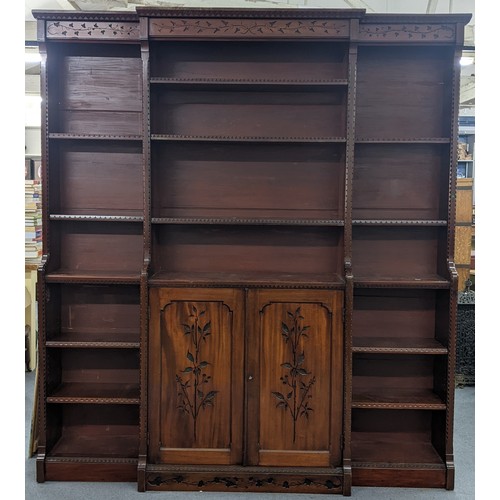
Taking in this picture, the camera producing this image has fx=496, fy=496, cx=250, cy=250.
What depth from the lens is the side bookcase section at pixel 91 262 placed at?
Answer: 8.71 feet

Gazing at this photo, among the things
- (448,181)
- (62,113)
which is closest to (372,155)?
(448,181)

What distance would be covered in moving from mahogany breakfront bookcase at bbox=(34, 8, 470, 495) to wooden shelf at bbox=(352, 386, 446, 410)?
2 cm

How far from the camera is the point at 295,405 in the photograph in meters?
2.58

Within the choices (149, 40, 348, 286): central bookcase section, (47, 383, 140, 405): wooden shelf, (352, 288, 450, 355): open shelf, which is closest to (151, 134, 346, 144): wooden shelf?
(149, 40, 348, 286): central bookcase section

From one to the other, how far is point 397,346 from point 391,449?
61 cm

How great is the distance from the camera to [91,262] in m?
2.88

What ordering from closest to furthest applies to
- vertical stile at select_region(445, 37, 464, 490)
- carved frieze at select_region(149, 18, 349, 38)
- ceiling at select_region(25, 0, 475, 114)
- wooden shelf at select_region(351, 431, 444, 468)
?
carved frieze at select_region(149, 18, 349, 38) → vertical stile at select_region(445, 37, 464, 490) → wooden shelf at select_region(351, 431, 444, 468) → ceiling at select_region(25, 0, 475, 114)

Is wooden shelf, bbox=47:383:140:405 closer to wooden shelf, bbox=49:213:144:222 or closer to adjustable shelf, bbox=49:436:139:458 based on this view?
Answer: adjustable shelf, bbox=49:436:139:458

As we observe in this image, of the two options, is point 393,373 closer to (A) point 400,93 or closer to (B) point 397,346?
(B) point 397,346

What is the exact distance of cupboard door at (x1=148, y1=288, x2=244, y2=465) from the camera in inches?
101

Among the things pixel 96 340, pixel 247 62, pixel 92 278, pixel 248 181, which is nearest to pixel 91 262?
pixel 92 278

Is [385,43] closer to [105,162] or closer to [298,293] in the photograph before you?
[298,293]

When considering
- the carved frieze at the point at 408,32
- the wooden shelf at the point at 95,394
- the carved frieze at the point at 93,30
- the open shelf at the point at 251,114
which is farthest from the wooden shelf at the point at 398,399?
the carved frieze at the point at 93,30

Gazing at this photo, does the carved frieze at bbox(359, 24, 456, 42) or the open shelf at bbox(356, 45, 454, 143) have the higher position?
the carved frieze at bbox(359, 24, 456, 42)
